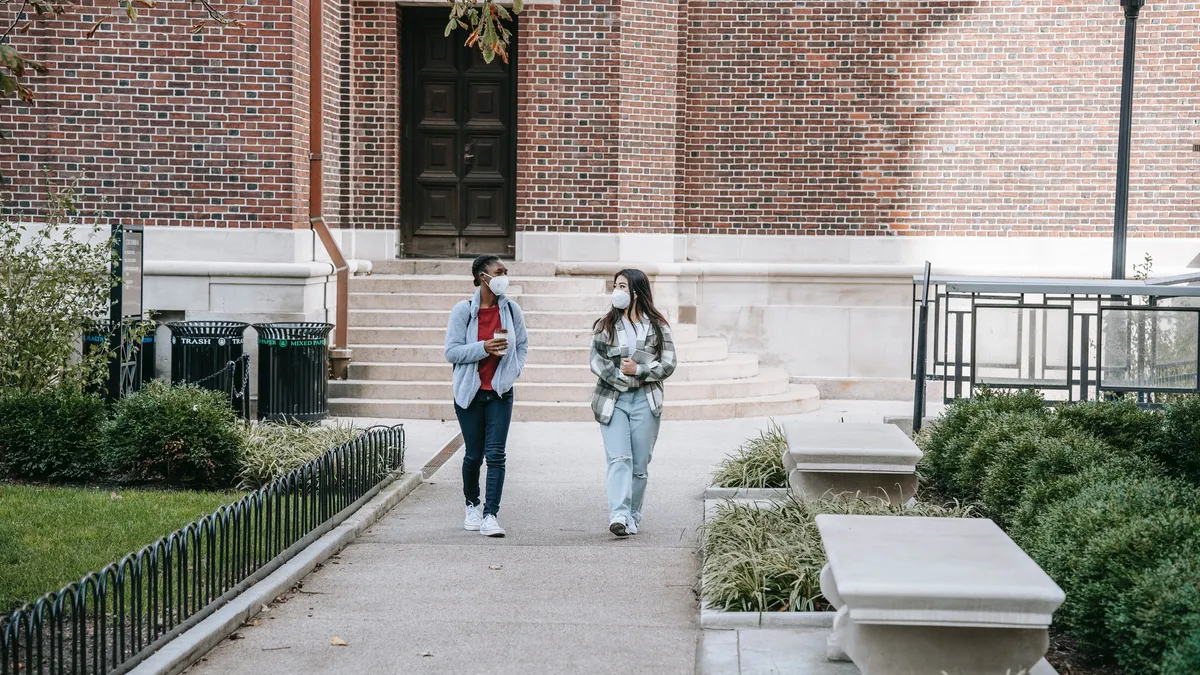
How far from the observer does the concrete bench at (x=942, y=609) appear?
15.6 feet

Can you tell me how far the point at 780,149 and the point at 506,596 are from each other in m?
11.2

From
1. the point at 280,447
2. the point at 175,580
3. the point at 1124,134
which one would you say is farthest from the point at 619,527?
the point at 1124,134

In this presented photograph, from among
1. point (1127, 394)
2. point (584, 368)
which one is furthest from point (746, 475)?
point (584, 368)

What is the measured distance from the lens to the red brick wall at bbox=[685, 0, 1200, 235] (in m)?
17.1

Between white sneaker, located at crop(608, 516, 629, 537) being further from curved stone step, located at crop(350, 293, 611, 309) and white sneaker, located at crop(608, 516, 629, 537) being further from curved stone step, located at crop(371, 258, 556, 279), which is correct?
curved stone step, located at crop(371, 258, 556, 279)

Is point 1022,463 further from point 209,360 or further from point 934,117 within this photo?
point 934,117

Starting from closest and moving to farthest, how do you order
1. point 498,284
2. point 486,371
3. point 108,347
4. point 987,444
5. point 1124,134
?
point 498,284 < point 486,371 < point 987,444 < point 108,347 < point 1124,134

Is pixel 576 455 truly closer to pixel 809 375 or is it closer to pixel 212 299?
pixel 212 299

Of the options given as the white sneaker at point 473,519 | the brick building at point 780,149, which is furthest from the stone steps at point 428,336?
the white sneaker at point 473,519

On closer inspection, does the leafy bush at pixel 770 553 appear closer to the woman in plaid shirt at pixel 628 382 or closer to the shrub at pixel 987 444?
the shrub at pixel 987 444

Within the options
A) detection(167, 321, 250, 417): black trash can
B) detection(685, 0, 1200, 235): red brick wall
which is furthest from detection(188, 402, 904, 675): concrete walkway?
detection(685, 0, 1200, 235): red brick wall

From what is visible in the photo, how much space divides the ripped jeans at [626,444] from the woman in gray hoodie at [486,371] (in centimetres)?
67

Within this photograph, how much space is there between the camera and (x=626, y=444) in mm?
8672

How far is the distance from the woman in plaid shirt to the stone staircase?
5.58 m
